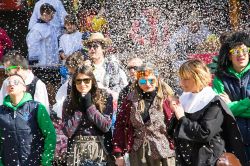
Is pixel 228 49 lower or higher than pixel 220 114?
higher

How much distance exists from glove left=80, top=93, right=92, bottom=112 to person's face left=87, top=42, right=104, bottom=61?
1769 millimetres

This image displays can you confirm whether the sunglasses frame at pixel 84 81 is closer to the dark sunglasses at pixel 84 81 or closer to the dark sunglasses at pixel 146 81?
the dark sunglasses at pixel 84 81

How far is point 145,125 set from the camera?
6.48 metres

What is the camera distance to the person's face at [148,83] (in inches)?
257

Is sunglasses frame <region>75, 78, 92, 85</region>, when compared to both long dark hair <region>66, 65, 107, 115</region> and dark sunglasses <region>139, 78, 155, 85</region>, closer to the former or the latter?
long dark hair <region>66, 65, 107, 115</region>

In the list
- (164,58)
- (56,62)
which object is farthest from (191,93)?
(56,62)

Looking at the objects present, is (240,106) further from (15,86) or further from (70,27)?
(70,27)

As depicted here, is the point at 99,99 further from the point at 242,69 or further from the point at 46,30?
the point at 46,30

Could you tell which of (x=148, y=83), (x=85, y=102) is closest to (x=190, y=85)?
(x=148, y=83)

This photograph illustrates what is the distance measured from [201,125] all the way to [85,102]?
160 cm

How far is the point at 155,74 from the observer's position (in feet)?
21.9

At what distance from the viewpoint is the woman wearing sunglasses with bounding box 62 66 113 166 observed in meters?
6.65

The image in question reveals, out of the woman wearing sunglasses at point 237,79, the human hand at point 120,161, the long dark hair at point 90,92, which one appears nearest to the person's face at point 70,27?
the long dark hair at point 90,92

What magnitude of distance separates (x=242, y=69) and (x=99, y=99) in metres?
1.56
